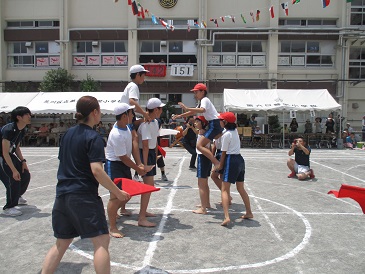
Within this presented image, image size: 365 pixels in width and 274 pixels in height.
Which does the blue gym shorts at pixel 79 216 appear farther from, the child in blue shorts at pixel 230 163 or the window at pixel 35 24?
the window at pixel 35 24

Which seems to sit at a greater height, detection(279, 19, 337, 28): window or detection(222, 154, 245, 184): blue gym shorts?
detection(279, 19, 337, 28): window

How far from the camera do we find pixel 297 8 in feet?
80.3

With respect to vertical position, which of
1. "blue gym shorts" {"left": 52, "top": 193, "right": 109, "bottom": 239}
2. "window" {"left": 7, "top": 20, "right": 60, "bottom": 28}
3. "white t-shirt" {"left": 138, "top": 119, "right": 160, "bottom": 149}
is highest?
"window" {"left": 7, "top": 20, "right": 60, "bottom": 28}

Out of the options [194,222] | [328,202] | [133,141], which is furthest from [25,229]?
[328,202]

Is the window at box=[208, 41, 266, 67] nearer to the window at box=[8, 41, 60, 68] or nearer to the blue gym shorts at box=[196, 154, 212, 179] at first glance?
the window at box=[8, 41, 60, 68]

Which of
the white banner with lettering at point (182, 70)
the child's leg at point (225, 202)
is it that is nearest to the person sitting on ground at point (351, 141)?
the white banner with lettering at point (182, 70)

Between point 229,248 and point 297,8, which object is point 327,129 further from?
point 229,248

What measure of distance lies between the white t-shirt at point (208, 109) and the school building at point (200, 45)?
19414 mm

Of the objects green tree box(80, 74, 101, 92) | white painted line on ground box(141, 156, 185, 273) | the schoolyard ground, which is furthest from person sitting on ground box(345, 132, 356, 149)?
green tree box(80, 74, 101, 92)

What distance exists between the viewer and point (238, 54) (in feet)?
82.4

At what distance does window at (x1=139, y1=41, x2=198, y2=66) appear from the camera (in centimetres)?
2508

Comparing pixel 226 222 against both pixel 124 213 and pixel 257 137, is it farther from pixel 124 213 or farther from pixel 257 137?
pixel 257 137

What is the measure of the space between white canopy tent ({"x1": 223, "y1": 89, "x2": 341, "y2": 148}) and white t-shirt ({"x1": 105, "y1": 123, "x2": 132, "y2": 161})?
13.9m

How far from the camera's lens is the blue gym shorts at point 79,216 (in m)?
2.88
